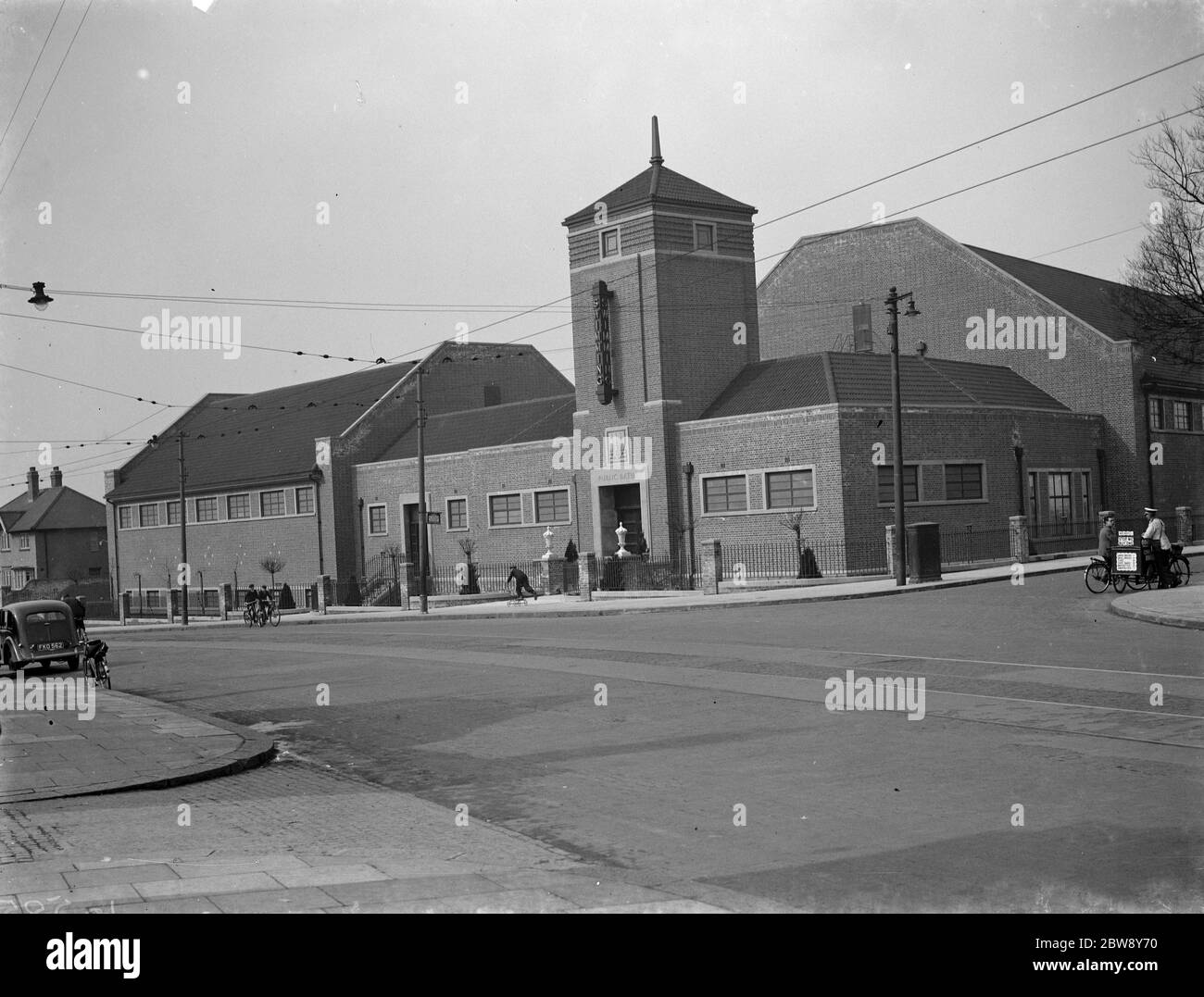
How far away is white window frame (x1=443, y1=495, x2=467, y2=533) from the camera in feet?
165

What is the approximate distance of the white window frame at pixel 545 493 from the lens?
45.7 m

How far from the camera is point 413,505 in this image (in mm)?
53625

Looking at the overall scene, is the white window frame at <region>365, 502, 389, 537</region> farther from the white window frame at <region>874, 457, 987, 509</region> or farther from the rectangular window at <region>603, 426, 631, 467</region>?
the white window frame at <region>874, 457, 987, 509</region>

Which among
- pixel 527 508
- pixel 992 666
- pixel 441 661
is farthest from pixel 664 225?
pixel 992 666

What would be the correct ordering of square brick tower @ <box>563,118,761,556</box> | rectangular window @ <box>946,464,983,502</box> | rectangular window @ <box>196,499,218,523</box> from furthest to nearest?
rectangular window @ <box>196,499,218,523</box> → square brick tower @ <box>563,118,761,556</box> → rectangular window @ <box>946,464,983,502</box>

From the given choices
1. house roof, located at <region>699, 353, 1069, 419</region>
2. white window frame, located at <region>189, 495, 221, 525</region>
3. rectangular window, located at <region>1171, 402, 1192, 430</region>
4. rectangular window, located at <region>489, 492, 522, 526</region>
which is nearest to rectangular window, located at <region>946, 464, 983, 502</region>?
house roof, located at <region>699, 353, 1069, 419</region>

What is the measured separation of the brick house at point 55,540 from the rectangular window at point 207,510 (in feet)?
78.4

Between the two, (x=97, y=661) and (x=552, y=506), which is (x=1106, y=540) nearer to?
(x=97, y=661)

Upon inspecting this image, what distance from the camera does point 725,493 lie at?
133ft

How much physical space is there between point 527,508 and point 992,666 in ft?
110

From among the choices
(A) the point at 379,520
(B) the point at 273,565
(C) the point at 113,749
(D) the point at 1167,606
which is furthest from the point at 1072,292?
(C) the point at 113,749

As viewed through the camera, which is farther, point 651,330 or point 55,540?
point 55,540

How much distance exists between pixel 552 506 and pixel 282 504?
1869 centimetres
